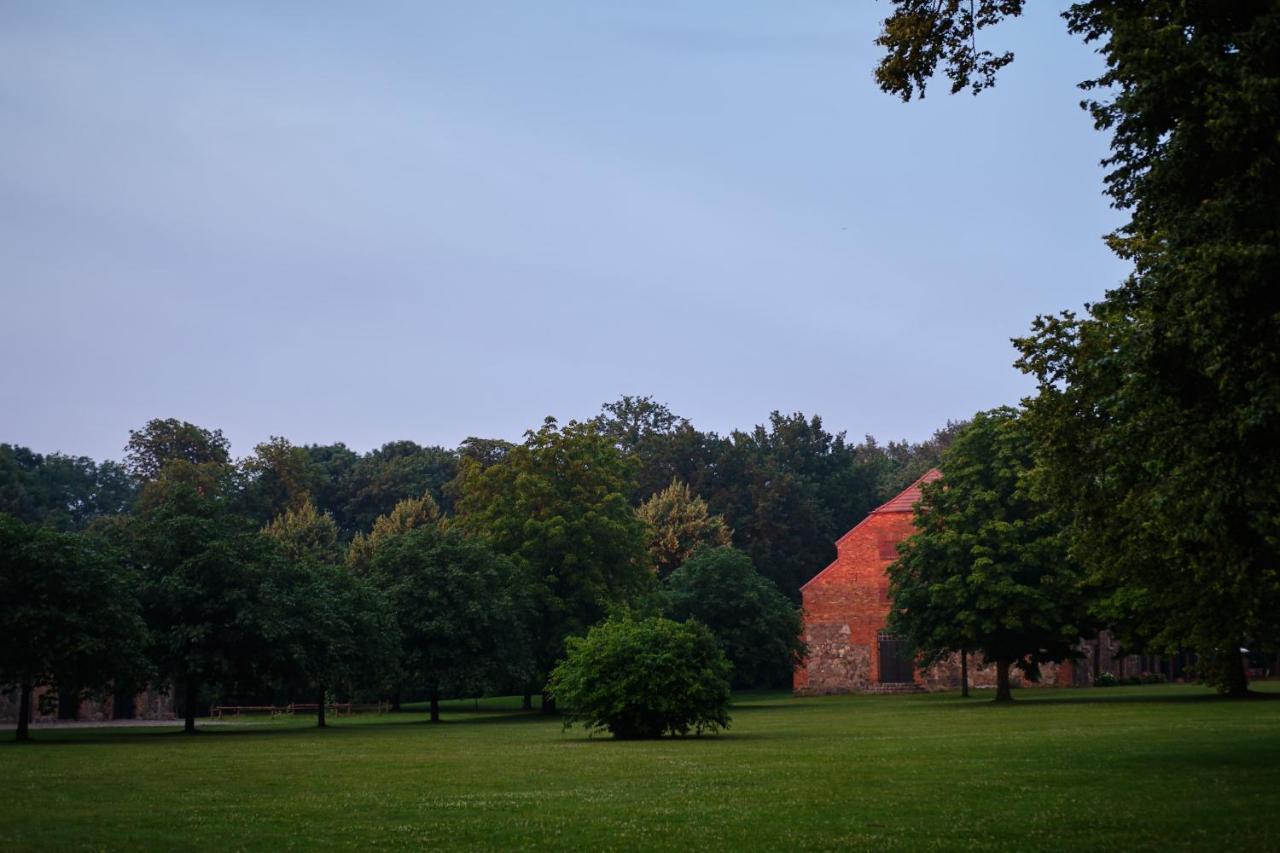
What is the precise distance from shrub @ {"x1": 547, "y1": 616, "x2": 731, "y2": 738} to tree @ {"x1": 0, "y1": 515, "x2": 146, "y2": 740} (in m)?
13.8

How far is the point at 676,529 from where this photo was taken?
9531 centimetres

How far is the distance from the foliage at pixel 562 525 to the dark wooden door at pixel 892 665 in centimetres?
2000

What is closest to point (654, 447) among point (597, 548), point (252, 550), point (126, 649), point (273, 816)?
point (597, 548)

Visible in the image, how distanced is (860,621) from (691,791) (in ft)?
223

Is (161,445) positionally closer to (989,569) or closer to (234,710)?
(234,710)

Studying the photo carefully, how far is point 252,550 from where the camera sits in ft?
163

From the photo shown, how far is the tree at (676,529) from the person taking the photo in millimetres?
95312

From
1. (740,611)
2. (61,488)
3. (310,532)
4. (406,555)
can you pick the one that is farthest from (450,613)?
(61,488)

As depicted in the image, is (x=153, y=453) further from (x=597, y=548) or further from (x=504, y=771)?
(x=504, y=771)

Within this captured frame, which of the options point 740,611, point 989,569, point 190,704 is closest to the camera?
point 190,704

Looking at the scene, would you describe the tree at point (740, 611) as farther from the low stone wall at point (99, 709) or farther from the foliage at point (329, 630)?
the low stone wall at point (99, 709)

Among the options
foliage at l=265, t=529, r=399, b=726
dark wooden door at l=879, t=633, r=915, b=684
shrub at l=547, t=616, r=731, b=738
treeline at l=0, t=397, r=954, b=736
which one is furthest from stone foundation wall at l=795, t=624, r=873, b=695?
shrub at l=547, t=616, r=731, b=738

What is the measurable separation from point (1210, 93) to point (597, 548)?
55904 millimetres

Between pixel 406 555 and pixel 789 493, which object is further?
pixel 789 493
